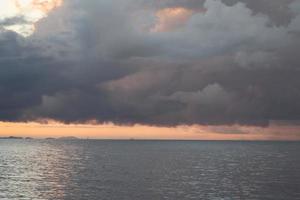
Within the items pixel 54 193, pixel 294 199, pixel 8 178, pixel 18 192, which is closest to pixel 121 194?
pixel 54 193

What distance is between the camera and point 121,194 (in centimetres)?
8288

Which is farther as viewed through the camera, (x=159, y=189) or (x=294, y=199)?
(x=159, y=189)

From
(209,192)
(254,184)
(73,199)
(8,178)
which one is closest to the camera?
(73,199)

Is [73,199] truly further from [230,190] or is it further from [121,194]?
[230,190]

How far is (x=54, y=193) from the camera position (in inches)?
3339

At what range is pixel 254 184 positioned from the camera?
103375mm

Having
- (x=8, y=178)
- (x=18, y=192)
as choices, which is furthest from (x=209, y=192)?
(x=8, y=178)

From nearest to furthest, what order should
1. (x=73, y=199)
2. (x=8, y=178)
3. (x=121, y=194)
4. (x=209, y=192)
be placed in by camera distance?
(x=73, y=199)
(x=121, y=194)
(x=209, y=192)
(x=8, y=178)

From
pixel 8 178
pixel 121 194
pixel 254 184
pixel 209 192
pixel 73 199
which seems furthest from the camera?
pixel 8 178

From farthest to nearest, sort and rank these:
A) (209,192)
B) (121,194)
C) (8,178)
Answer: (8,178) → (209,192) → (121,194)

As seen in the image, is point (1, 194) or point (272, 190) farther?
point (272, 190)

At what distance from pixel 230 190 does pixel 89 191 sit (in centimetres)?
3048

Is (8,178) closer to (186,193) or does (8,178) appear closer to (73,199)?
(73,199)

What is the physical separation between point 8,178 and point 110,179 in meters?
28.7
